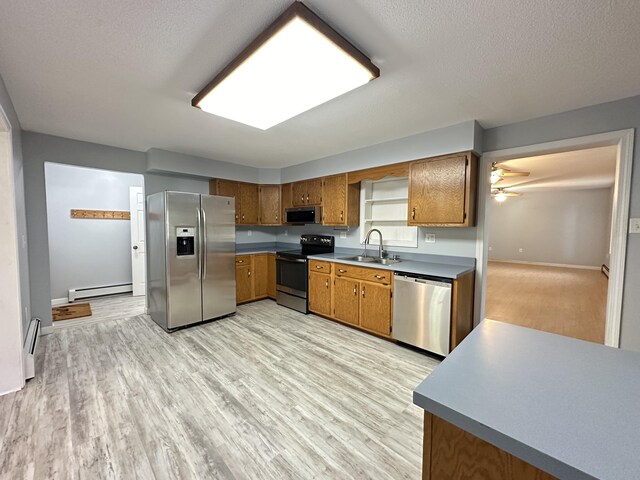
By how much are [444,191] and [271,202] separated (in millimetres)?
3097

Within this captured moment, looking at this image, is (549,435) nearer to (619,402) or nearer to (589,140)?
(619,402)

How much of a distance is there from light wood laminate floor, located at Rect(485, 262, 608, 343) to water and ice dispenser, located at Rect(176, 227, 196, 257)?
4417 millimetres

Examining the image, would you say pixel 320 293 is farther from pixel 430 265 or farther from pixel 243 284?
pixel 430 265

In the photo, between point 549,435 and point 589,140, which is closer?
point 549,435

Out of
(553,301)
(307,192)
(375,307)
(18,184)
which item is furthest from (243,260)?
(553,301)

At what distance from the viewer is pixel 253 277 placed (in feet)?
15.1

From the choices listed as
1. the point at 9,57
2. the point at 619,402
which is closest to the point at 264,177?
the point at 9,57

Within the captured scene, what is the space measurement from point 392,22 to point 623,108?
230 centimetres

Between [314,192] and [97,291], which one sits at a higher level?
[314,192]

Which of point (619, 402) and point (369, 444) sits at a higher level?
point (619, 402)

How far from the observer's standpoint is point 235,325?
11.8 ft

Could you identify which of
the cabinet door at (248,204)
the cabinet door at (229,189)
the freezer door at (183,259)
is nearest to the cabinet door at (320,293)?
the freezer door at (183,259)

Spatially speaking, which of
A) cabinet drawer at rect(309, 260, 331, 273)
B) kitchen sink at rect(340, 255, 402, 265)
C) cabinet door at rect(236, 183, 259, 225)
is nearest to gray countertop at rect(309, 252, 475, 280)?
kitchen sink at rect(340, 255, 402, 265)

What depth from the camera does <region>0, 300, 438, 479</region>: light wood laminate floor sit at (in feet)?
5.02
